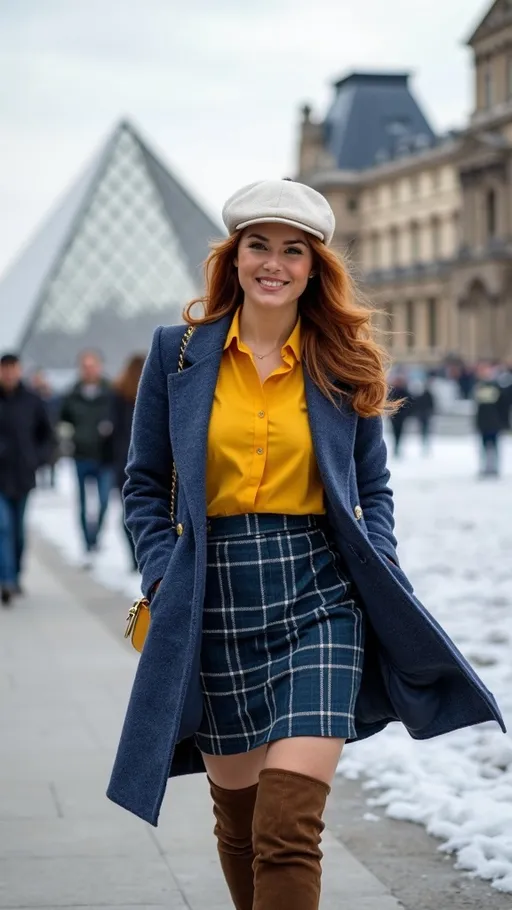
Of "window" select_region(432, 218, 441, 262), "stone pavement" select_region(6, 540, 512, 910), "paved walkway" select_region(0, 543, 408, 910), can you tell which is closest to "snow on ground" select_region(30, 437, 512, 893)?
"stone pavement" select_region(6, 540, 512, 910)

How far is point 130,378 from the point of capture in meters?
9.88

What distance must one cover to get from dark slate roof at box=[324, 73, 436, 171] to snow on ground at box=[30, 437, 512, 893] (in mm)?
64830

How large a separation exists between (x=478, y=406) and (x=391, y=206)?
192 feet

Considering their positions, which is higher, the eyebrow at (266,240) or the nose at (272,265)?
the eyebrow at (266,240)

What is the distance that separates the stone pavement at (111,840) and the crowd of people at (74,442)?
3.13 m

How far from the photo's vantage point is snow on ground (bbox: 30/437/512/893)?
13.5 ft

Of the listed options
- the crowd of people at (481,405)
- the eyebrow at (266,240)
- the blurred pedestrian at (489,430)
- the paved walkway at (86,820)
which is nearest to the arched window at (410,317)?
the crowd of people at (481,405)

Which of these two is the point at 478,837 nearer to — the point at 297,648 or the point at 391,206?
the point at 297,648

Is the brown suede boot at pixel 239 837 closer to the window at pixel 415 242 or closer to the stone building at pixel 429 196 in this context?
the stone building at pixel 429 196

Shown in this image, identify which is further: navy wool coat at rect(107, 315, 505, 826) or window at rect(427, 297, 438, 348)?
window at rect(427, 297, 438, 348)

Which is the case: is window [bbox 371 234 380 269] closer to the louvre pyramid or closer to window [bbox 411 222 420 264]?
window [bbox 411 222 420 264]

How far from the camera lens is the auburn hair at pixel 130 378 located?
9.80 meters

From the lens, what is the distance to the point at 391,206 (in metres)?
77.9

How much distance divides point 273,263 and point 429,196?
7175cm
